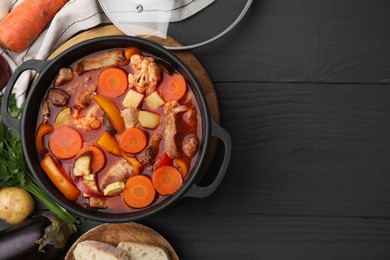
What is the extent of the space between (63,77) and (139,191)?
16.9 inches

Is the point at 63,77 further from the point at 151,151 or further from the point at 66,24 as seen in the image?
the point at 151,151

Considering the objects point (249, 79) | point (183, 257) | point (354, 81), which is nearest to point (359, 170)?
point (354, 81)

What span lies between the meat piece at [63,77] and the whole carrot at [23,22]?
0.26 metres

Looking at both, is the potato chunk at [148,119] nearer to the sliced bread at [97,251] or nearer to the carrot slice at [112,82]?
the carrot slice at [112,82]

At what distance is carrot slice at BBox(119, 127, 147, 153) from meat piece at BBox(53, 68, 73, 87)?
249 millimetres

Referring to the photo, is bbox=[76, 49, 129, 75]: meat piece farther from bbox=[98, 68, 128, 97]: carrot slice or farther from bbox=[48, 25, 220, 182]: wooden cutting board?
bbox=[48, 25, 220, 182]: wooden cutting board

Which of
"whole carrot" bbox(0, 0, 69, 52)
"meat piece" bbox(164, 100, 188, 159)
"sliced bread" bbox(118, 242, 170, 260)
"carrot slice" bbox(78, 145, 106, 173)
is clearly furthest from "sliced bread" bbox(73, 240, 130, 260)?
"whole carrot" bbox(0, 0, 69, 52)

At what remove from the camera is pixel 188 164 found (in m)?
1.98

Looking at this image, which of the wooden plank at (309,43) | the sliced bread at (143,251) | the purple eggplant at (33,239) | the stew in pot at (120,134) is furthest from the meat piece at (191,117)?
the purple eggplant at (33,239)

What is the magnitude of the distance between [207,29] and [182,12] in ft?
0.33

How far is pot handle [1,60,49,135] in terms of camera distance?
185 centimetres

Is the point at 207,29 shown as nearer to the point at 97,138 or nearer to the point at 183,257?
the point at 97,138

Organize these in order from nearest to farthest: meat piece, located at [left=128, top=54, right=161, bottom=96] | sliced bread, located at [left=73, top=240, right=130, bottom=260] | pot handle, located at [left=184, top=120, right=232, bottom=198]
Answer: pot handle, located at [left=184, top=120, right=232, bottom=198]
meat piece, located at [left=128, top=54, right=161, bottom=96]
sliced bread, located at [left=73, top=240, right=130, bottom=260]

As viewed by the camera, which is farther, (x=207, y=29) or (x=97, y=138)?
(x=207, y=29)
